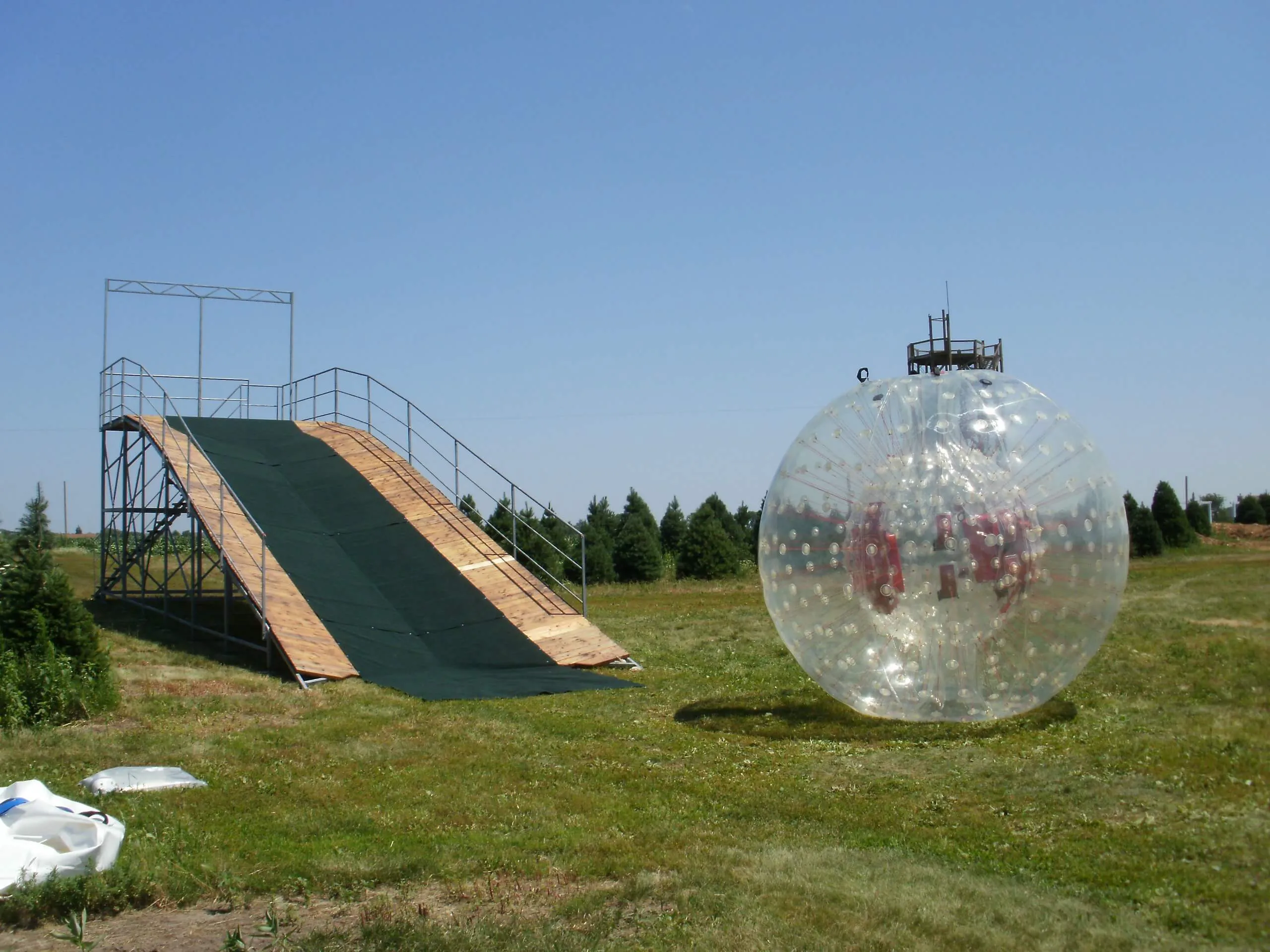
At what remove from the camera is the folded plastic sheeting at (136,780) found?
895cm

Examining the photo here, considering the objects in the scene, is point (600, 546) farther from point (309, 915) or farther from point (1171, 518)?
point (309, 915)

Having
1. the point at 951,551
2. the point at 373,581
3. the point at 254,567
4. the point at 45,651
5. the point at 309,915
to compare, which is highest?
the point at 951,551

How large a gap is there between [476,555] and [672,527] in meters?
28.0

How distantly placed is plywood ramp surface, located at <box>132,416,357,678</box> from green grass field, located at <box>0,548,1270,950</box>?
30.4 inches


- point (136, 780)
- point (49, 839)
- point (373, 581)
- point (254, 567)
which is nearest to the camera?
point (49, 839)

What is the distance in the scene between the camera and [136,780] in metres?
9.21

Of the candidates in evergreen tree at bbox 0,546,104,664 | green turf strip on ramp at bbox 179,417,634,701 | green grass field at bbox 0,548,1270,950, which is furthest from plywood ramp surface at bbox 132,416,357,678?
evergreen tree at bbox 0,546,104,664

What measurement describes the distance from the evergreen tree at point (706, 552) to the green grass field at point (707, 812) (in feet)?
75.0

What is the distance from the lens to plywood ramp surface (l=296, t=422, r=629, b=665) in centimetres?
1644

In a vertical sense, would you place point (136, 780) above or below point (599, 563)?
below

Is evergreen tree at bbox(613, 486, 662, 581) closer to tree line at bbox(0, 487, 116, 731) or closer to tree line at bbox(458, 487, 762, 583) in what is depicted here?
tree line at bbox(458, 487, 762, 583)

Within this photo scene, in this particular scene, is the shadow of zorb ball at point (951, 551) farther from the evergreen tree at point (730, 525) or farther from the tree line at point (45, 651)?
the evergreen tree at point (730, 525)

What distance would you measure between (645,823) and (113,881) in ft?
11.1

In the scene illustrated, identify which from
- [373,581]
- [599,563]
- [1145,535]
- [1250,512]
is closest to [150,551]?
[373,581]
